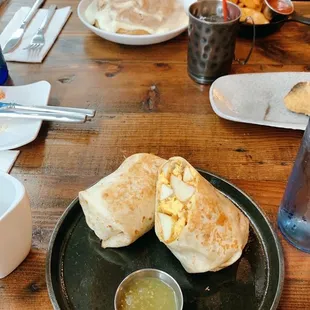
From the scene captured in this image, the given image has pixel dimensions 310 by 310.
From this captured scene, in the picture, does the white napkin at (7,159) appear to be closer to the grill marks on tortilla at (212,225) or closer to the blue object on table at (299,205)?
the grill marks on tortilla at (212,225)

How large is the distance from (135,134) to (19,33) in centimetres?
69

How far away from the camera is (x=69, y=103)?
1228mm

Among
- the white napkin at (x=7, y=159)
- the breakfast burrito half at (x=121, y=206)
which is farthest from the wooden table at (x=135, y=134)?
the breakfast burrito half at (x=121, y=206)

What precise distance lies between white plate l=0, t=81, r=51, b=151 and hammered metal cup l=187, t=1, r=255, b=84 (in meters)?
0.45

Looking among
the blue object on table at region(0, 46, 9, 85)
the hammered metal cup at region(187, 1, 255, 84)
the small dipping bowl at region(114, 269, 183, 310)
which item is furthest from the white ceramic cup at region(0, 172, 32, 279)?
the hammered metal cup at region(187, 1, 255, 84)

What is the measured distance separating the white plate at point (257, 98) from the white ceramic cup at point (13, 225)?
576 mm

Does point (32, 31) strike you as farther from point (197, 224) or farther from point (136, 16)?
point (197, 224)

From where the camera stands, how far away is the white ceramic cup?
72 centimetres

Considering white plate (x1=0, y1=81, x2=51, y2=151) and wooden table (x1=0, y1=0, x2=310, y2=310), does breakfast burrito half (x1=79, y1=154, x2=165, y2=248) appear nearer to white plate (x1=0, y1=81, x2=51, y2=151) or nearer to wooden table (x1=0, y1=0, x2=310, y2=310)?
wooden table (x1=0, y1=0, x2=310, y2=310)

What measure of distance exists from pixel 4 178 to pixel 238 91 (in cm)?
71

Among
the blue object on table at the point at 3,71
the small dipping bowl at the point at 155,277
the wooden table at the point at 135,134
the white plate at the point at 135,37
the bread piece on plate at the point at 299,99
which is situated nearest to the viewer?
the small dipping bowl at the point at 155,277

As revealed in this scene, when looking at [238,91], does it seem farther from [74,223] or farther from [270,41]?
[74,223]

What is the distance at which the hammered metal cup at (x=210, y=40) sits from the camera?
121 centimetres

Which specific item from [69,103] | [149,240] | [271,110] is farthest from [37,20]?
[149,240]
